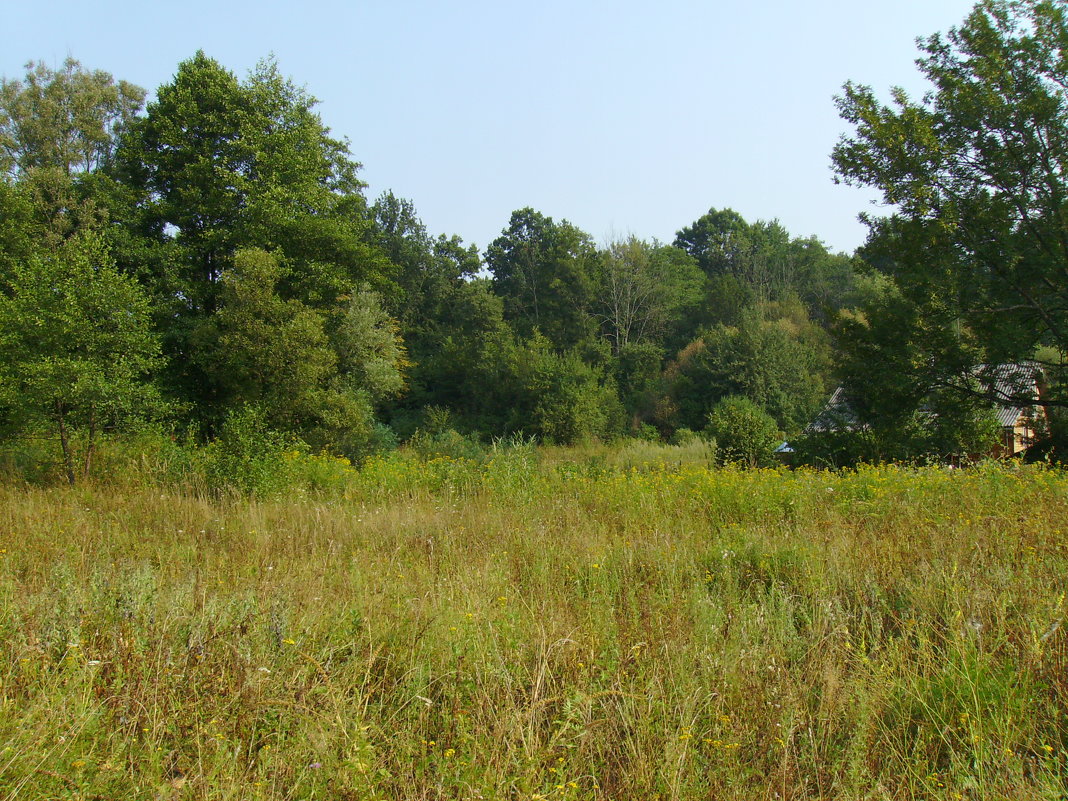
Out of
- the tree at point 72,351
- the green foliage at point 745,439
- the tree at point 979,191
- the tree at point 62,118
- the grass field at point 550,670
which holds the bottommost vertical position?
the green foliage at point 745,439

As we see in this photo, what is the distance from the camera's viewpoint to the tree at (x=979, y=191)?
15.6 metres

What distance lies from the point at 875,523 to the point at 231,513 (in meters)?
6.07

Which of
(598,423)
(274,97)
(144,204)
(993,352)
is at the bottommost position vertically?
(598,423)

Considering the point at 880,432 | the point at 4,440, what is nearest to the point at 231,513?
the point at 4,440

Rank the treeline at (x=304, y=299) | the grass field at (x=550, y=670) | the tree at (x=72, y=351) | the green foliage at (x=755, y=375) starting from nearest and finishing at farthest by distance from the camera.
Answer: the grass field at (x=550, y=670)
the tree at (x=72, y=351)
the treeline at (x=304, y=299)
the green foliage at (x=755, y=375)

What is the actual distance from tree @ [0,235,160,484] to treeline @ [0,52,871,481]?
4cm

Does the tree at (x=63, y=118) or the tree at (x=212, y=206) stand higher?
the tree at (x=63, y=118)

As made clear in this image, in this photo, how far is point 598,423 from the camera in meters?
41.5

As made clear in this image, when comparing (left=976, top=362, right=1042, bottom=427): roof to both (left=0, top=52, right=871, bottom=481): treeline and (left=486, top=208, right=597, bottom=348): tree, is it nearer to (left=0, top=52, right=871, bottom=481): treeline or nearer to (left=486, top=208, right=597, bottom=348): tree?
(left=0, top=52, right=871, bottom=481): treeline

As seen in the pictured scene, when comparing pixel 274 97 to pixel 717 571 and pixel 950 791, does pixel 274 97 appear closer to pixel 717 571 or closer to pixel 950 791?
pixel 717 571

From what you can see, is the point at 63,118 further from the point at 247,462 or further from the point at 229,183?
the point at 247,462

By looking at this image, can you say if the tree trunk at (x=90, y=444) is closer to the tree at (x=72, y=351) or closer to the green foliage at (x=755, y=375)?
the tree at (x=72, y=351)

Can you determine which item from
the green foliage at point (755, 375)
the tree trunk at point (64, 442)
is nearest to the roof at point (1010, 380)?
the tree trunk at point (64, 442)

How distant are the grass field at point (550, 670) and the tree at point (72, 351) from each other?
5.44 m
